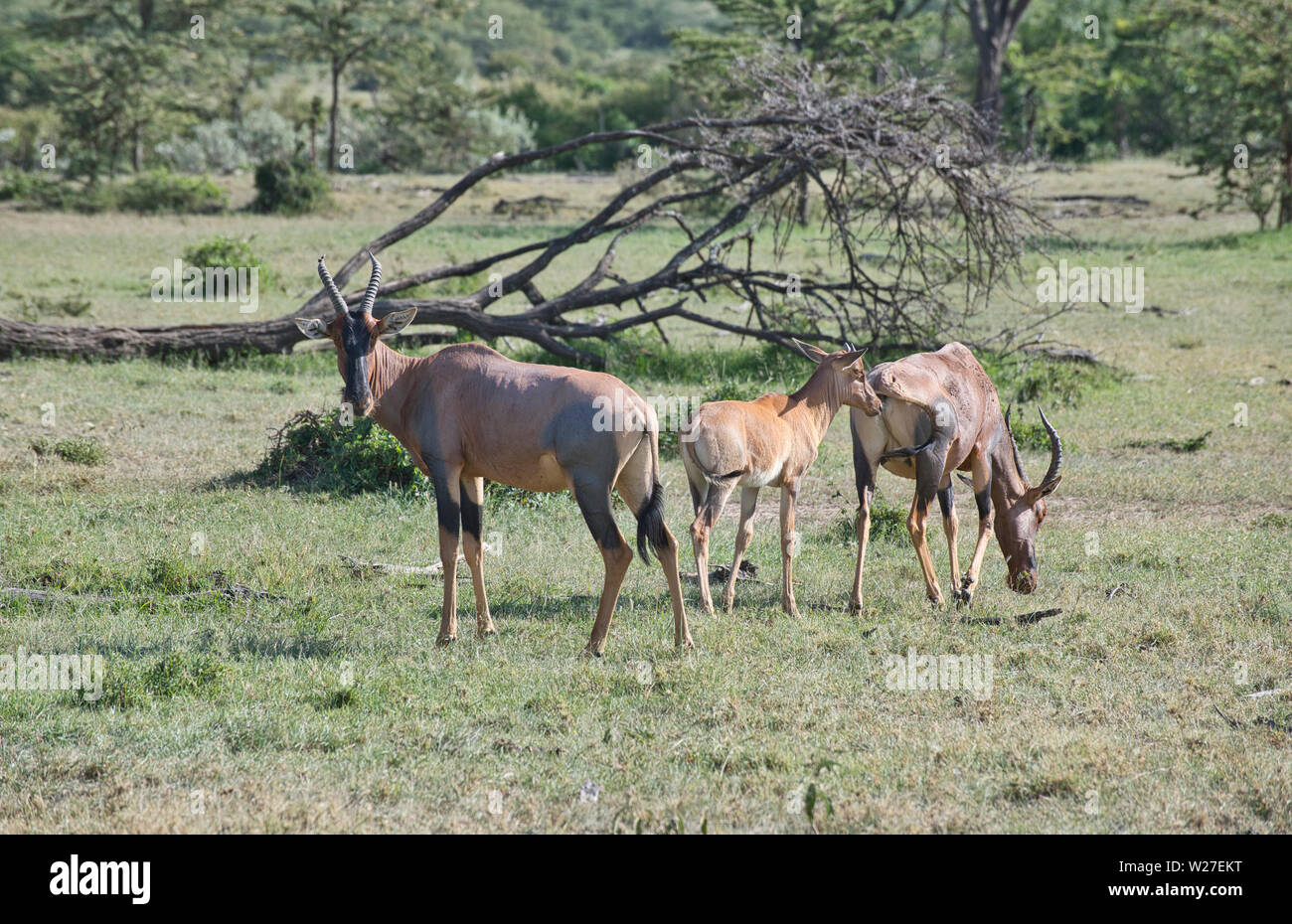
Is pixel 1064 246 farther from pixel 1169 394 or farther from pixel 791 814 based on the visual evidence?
pixel 791 814

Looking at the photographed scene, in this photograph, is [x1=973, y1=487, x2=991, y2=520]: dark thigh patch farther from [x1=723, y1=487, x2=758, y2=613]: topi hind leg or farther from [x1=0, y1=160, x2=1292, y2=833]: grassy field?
[x1=723, y1=487, x2=758, y2=613]: topi hind leg

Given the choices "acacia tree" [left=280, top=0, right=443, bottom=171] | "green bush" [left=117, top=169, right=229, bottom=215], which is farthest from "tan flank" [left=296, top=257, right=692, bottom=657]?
"acacia tree" [left=280, top=0, right=443, bottom=171]

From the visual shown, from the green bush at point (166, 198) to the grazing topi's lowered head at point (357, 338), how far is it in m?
23.6

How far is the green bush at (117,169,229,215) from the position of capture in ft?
96.6

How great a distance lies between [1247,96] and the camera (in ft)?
88.9

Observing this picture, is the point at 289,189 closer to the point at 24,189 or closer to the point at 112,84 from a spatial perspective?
the point at 24,189

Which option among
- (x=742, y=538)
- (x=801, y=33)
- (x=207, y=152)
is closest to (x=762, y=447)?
(x=742, y=538)

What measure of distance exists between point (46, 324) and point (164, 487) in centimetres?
591

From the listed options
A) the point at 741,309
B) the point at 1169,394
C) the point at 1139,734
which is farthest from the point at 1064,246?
the point at 1139,734

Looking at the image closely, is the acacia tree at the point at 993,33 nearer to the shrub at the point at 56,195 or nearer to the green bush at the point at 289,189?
the green bush at the point at 289,189

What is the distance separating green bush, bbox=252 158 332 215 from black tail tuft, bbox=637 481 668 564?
2403cm

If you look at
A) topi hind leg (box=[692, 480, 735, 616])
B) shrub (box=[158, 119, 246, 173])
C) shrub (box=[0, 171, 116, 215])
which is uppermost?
shrub (box=[158, 119, 246, 173])

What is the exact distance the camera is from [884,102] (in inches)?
569

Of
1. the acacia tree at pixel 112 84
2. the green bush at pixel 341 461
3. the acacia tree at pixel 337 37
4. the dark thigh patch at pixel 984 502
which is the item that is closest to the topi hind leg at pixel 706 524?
the dark thigh patch at pixel 984 502
